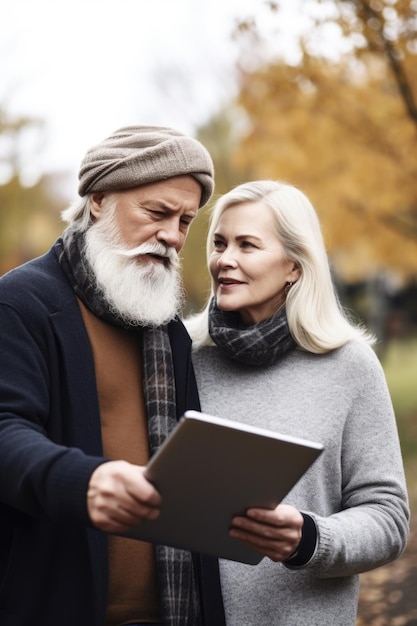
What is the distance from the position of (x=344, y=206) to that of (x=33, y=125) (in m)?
7.88

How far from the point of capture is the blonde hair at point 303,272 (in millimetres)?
3369

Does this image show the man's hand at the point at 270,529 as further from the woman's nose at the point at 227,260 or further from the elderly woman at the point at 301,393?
the woman's nose at the point at 227,260

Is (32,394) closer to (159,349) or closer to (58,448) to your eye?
(58,448)

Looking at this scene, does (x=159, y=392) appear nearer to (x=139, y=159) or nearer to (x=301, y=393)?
(x=301, y=393)

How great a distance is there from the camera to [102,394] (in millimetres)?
2982

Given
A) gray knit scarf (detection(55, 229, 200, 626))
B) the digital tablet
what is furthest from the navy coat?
the digital tablet

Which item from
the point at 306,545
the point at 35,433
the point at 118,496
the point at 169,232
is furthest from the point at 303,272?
the point at 118,496

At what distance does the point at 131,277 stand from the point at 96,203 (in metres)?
0.29

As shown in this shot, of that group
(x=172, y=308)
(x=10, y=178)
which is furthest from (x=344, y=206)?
(x=172, y=308)

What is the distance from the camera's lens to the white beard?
306cm

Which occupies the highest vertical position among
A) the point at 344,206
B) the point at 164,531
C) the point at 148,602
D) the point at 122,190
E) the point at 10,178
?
the point at 122,190

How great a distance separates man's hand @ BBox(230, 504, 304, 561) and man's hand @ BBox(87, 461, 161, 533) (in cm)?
33

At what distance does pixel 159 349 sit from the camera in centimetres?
314

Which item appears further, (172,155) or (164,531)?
(172,155)
